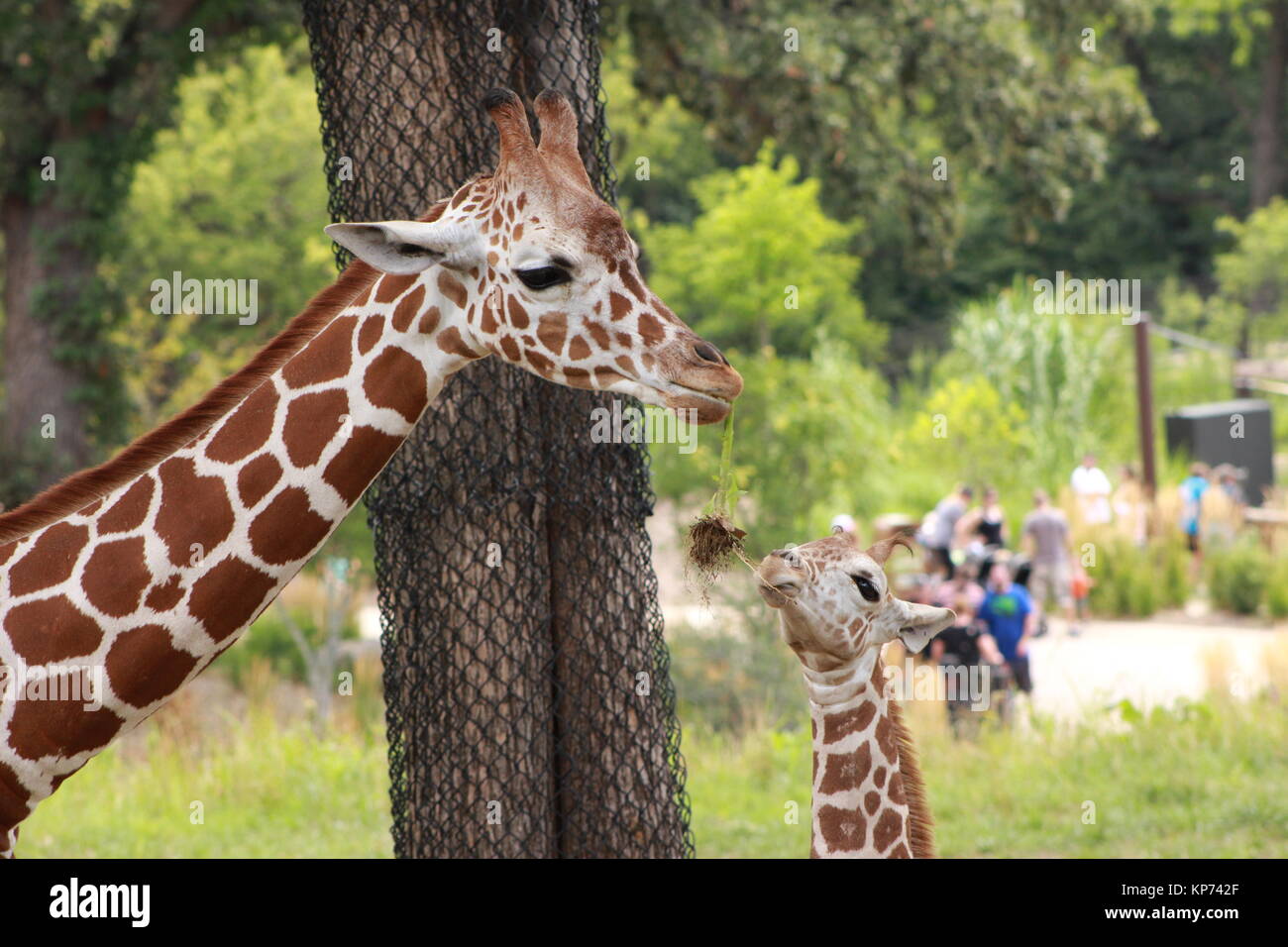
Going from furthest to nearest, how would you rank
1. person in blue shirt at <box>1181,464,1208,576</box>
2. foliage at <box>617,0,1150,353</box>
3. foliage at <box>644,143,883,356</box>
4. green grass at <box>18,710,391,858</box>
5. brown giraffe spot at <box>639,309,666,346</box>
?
person in blue shirt at <box>1181,464,1208,576</box>, foliage at <box>644,143,883,356</box>, foliage at <box>617,0,1150,353</box>, green grass at <box>18,710,391,858</box>, brown giraffe spot at <box>639,309,666,346</box>

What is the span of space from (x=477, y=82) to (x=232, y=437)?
6.71ft

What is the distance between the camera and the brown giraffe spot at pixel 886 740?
3.59 m

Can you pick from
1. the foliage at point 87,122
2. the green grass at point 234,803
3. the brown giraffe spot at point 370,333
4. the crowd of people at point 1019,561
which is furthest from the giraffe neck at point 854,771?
the foliage at point 87,122

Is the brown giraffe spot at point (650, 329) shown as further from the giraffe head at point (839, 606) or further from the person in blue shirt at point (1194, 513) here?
the person in blue shirt at point (1194, 513)

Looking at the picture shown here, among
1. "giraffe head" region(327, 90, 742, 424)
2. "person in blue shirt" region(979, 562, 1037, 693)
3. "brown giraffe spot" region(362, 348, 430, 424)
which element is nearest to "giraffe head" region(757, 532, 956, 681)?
"giraffe head" region(327, 90, 742, 424)

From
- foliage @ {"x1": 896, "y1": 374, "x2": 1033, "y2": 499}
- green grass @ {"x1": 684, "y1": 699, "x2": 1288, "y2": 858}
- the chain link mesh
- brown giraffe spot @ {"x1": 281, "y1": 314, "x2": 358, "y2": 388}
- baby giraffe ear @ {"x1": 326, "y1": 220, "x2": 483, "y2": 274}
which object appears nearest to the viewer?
baby giraffe ear @ {"x1": 326, "y1": 220, "x2": 483, "y2": 274}

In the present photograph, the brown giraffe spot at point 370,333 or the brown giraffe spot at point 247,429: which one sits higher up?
the brown giraffe spot at point 370,333

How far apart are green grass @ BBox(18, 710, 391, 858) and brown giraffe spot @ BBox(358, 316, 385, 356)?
174 inches

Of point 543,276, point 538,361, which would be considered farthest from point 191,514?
point 543,276

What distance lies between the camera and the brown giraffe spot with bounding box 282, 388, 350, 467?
3324mm

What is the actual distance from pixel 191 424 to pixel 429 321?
70 cm

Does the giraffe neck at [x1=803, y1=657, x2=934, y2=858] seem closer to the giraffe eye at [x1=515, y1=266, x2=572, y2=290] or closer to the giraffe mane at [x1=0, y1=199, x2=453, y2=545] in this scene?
the giraffe eye at [x1=515, y1=266, x2=572, y2=290]

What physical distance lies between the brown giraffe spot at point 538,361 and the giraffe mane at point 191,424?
52 cm

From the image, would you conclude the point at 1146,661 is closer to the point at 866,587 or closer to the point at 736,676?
the point at 736,676
